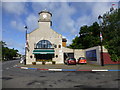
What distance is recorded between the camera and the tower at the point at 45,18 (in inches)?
1075

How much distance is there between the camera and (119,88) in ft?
19.8

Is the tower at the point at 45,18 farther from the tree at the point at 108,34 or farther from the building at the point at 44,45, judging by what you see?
the tree at the point at 108,34

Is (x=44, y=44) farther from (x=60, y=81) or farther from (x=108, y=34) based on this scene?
(x=60, y=81)

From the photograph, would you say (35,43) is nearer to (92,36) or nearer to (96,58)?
(96,58)

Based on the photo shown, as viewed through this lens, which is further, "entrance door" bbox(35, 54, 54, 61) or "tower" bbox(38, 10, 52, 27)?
"tower" bbox(38, 10, 52, 27)

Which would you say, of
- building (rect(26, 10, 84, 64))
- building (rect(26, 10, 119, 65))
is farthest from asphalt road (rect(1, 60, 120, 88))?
building (rect(26, 10, 84, 64))

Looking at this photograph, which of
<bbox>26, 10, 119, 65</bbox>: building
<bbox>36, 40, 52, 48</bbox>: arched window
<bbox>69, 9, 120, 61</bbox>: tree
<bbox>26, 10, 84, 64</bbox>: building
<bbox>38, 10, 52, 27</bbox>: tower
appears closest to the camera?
<bbox>69, 9, 120, 61</bbox>: tree

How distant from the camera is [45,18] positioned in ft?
92.5

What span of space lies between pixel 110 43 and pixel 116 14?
6211 mm

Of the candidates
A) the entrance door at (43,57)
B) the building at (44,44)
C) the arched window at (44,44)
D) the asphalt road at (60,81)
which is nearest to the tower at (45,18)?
the building at (44,44)

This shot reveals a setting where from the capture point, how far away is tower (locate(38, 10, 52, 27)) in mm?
27312

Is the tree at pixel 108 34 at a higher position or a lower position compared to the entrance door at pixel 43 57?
higher

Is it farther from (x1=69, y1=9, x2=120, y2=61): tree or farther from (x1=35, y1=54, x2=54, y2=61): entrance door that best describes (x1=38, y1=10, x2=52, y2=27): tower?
(x1=69, y1=9, x2=120, y2=61): tree

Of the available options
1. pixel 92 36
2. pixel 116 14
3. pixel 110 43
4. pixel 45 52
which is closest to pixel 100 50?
pixel 110 43
